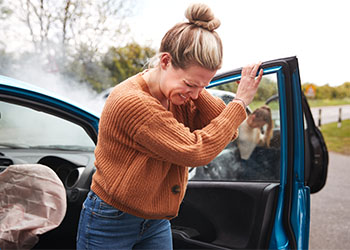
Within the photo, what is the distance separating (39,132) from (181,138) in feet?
5.09

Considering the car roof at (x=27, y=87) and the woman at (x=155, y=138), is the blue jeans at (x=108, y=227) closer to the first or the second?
the woman at (x=155, y=138)

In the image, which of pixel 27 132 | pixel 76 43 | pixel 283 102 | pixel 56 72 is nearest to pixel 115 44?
pixel 76 43

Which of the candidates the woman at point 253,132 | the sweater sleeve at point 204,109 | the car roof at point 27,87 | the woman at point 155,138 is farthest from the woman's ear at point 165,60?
the woman at point 253,132

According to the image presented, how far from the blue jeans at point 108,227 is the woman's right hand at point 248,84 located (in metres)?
0.58

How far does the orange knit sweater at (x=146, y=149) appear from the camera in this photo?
1.17 meters

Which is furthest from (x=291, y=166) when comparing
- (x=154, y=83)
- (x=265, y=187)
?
(x=154, y=83)

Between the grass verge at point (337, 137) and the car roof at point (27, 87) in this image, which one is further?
the grass verge at point (337, 137)

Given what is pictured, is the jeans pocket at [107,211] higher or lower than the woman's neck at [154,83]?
lower

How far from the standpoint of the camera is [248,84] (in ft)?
4.58

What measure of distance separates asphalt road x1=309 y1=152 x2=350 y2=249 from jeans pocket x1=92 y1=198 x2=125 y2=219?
259 centimetres

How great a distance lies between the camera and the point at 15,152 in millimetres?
2350

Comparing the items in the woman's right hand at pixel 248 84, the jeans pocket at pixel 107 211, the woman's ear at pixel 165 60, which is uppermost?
the woman's ear at pixel 165 60

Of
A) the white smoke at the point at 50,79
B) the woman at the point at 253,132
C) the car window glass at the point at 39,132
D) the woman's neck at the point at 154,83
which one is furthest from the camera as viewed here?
the white smoke at the point at 50,79

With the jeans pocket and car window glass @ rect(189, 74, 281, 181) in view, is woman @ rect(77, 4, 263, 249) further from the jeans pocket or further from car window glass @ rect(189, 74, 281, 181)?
car window glass @ rect(189, 74, 281, 181)
